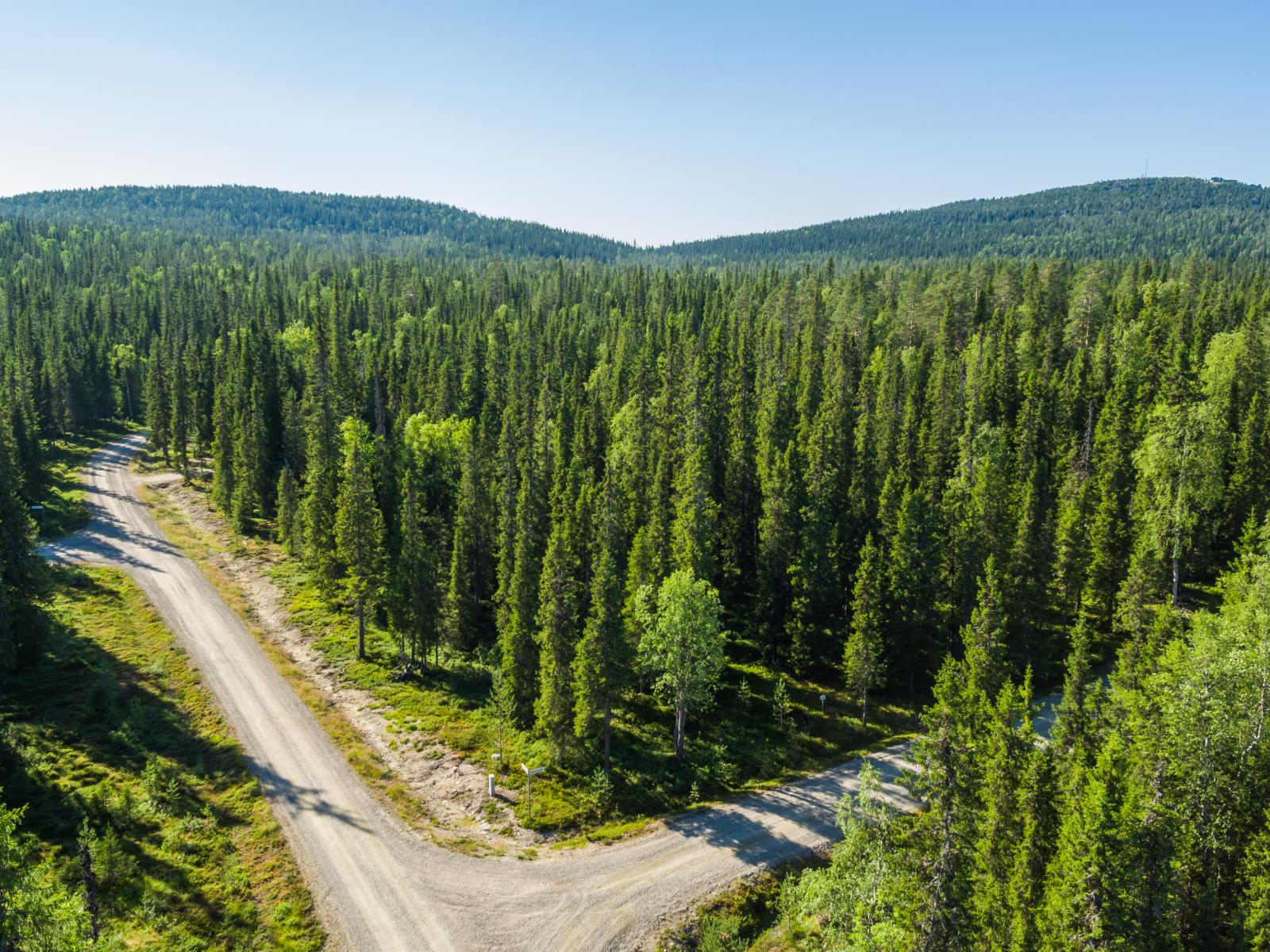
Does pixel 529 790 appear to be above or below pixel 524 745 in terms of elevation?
above

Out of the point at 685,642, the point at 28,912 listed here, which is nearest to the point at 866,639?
the point at 685,642

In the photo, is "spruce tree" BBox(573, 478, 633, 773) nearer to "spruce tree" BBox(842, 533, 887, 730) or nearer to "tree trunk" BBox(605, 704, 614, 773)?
"tree trunk" BBox(605, 704, 614, 773)

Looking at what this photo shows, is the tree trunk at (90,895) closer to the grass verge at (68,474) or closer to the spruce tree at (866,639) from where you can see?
the spruce tree at (866,639)

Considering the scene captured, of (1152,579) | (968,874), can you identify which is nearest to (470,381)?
(1152,579)

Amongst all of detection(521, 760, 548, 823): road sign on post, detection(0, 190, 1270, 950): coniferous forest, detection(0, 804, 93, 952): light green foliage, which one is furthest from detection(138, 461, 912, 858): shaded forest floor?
detection(0, 804, 93, 952): light green foliage

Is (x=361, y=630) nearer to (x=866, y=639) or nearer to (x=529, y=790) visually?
(x=529, y=790)

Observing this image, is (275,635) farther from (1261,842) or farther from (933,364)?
(933,364)
